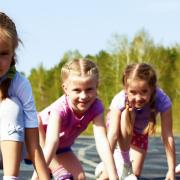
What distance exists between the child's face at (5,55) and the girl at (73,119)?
1.41 metres

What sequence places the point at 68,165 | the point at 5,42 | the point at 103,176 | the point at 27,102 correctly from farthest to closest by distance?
the point at 103,176
the point at 68,165
the point at 27,102
the point at 5,42

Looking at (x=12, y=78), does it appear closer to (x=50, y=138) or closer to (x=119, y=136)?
(x=50, y=138)

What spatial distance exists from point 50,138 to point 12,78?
4.26 feet

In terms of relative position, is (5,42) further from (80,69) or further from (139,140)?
(139,140)

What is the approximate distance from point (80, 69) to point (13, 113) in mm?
1656

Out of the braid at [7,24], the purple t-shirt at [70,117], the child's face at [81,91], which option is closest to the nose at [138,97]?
the purple t-shirt at [70,117]

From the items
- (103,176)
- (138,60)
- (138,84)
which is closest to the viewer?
(138,84)

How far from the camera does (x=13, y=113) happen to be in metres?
4.01

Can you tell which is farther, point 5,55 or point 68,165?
point 68,165

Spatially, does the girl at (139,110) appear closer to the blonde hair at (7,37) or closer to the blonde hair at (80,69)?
the blonde hair at (80,69)

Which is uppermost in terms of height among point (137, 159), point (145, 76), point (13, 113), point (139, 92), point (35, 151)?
point (13, 113)

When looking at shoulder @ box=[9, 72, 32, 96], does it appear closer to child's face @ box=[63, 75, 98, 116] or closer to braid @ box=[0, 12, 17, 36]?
braid @ box=[0, 12, 17, 36]

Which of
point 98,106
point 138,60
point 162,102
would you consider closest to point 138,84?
point 162,102

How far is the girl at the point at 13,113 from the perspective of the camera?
3.95 metres
